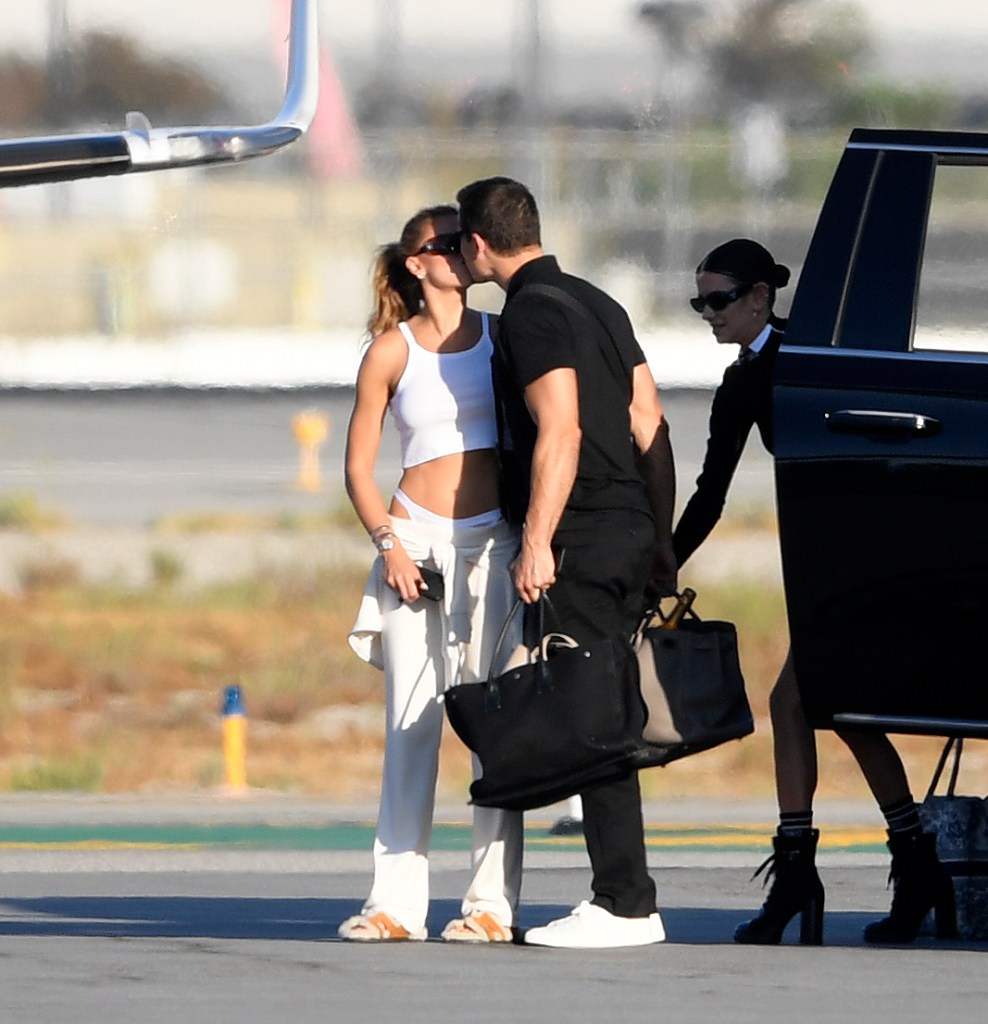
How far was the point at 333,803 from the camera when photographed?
1048cm

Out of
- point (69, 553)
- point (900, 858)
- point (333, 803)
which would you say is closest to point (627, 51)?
point (69, 553)

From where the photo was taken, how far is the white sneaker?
A: 20.9ft

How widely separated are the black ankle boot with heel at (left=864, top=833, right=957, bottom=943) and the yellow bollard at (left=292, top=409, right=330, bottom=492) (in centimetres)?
1997

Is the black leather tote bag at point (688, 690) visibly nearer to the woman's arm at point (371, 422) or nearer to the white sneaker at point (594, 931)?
the white sneaker at point (594, 931)

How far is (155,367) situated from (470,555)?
2641cm

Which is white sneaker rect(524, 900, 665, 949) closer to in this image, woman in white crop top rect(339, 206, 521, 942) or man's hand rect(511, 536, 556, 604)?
woman in white crop top rect(339, 206, 521, 942)

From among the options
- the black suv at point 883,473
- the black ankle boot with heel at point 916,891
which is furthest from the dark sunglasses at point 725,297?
the black ankle boot with heel at point 916,891

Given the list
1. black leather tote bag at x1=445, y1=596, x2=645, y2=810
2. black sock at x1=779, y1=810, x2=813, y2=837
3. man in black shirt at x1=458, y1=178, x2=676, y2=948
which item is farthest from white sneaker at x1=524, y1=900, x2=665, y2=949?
black sock at x1=779, y1=810, x2=813, y2=837

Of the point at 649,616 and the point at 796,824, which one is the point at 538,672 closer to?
the point at 649,616

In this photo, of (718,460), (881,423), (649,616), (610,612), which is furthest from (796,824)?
(881,423)

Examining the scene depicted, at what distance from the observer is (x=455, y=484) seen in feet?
21.4

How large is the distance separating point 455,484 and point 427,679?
464 mm

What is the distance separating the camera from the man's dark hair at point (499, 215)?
6.38m

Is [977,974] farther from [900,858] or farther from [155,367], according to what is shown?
[155,367]
